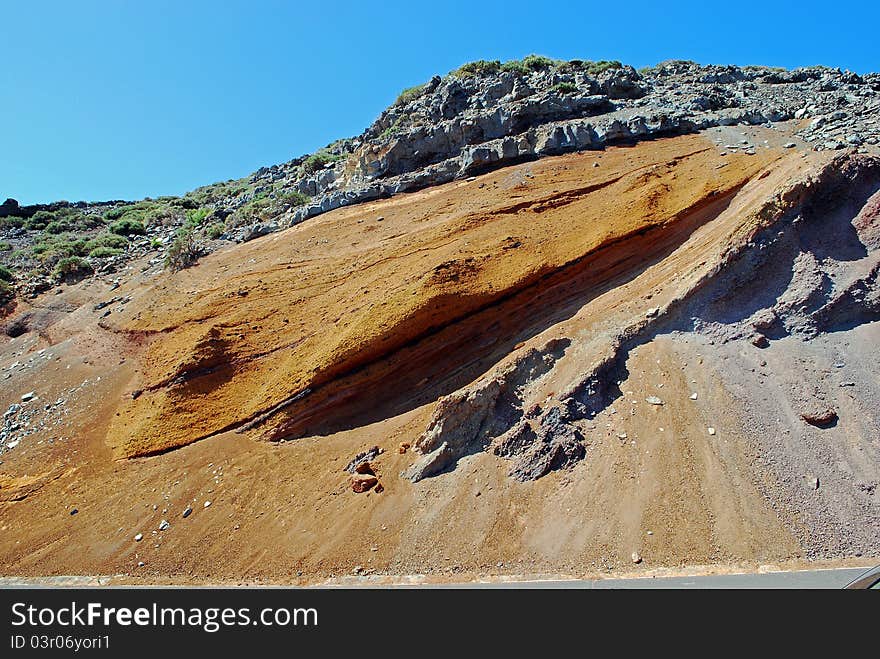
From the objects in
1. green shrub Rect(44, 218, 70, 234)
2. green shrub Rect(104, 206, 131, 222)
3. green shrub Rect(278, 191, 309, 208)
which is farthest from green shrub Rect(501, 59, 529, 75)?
green shrub Rect(44, 218, 70, 234)

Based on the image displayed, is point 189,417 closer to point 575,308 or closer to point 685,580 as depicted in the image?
point 575,308

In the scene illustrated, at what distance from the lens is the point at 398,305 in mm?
10914

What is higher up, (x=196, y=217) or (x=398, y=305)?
(x=196, y=217)

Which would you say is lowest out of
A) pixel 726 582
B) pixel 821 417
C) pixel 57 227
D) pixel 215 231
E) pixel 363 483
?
pixel 726 582

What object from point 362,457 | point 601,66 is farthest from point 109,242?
point 601,66

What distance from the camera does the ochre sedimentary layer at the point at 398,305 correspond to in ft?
35.3

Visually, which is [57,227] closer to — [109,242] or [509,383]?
[109,242]

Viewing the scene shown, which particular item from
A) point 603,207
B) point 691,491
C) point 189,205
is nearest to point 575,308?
point 603,207

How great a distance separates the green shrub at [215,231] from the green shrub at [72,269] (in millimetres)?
5127

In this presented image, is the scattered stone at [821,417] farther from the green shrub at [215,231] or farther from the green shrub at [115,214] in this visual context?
the green shrub at [115,214]

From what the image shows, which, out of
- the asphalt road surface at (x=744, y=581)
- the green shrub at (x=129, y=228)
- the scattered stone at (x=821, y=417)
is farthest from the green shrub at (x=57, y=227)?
the scattered stone at (x=821, y=417)

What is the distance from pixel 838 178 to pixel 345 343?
10.6 m

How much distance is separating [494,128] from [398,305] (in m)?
11.7

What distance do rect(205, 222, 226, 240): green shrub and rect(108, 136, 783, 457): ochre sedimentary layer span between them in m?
6.72
